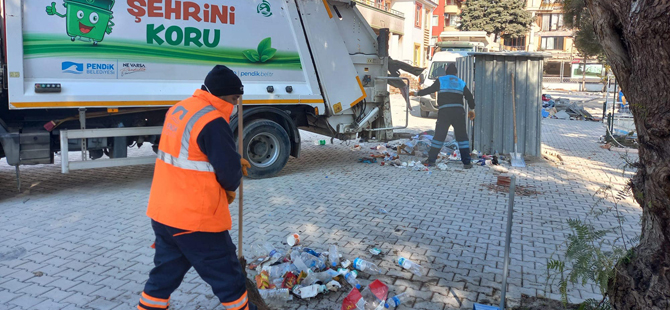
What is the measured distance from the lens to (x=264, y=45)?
745 cm

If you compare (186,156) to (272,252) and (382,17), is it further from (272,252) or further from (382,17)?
(382,17)

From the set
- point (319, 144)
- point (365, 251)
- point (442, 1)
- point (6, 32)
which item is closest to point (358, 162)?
point (319, 144)

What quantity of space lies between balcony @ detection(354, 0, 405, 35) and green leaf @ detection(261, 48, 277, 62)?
22485 millimetres

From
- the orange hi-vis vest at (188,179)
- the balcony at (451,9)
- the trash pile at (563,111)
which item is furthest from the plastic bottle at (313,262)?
the balcony at (451,9)

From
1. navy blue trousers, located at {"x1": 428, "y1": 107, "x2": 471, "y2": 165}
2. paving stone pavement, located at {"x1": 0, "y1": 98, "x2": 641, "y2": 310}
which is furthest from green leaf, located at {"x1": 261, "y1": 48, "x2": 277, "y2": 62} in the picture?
navy blue trousers, located at {"x1": 428, "y1": 107, "x2": 471, "y2": 165}

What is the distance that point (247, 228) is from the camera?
17.4ft

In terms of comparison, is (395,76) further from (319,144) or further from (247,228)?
(247,228)

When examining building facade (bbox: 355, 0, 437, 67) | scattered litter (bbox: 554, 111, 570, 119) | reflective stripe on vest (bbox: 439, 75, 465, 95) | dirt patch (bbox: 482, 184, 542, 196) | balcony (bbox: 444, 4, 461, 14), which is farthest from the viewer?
balcony (bbox: 444, 4, 461, 14)

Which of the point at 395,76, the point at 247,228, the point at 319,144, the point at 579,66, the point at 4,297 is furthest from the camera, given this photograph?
the point at 579,66

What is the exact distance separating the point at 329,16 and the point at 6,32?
4232 millimetres

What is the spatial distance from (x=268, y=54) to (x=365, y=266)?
4.21 meters

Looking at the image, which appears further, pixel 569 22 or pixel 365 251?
pixel 569 22

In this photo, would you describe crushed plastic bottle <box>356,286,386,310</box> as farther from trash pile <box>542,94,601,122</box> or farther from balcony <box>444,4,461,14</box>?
balcony <box>444,4,461,14</box>

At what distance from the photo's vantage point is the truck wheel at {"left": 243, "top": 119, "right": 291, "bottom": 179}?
7508 millimetres
